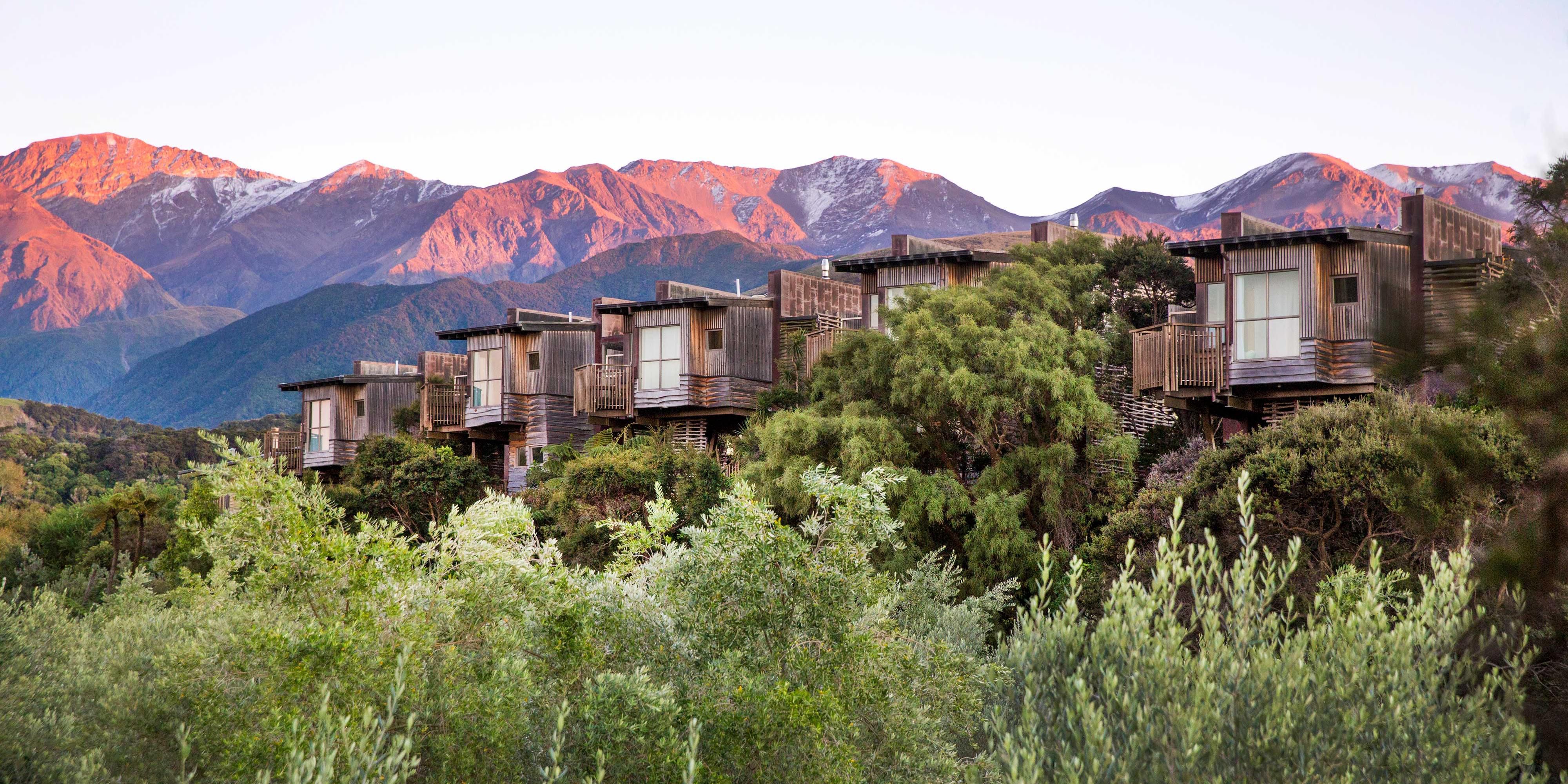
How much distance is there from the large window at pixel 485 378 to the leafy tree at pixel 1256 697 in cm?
3760

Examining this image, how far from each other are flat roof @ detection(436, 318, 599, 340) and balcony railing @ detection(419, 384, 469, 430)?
1976 millimetres

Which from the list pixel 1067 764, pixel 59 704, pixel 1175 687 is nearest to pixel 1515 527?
pixel 1175 687

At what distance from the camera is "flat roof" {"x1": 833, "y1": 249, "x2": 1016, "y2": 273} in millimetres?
35906

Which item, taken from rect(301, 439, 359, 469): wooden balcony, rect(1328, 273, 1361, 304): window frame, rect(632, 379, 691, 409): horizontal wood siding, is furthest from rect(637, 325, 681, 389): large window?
rect(1328, 273, 1361, 304): window frame

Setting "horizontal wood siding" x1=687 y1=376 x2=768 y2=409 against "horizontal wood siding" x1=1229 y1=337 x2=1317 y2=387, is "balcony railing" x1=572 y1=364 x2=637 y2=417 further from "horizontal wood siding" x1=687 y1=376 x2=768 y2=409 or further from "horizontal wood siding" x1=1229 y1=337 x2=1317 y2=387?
"horizontal wood siding" x1=1229 y1=337 x2=1317 y2=387

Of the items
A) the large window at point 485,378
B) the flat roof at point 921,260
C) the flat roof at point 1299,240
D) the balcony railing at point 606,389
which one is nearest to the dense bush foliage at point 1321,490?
the flat roof at point 1299,240

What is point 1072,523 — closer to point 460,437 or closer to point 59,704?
point 59,704

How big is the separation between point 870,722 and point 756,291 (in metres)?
42.7

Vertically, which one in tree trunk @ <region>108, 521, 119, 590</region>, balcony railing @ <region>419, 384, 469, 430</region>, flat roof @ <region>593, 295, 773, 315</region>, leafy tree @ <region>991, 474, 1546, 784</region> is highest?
flat roof @ <region>593, 295, 773, 315</region>

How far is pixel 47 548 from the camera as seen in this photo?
46906 millimetres

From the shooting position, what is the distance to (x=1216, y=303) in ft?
97.9

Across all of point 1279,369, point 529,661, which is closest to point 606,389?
point 1279,369

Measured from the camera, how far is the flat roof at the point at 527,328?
45156 millimetres

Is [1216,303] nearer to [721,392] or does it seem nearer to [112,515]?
[721,392]
